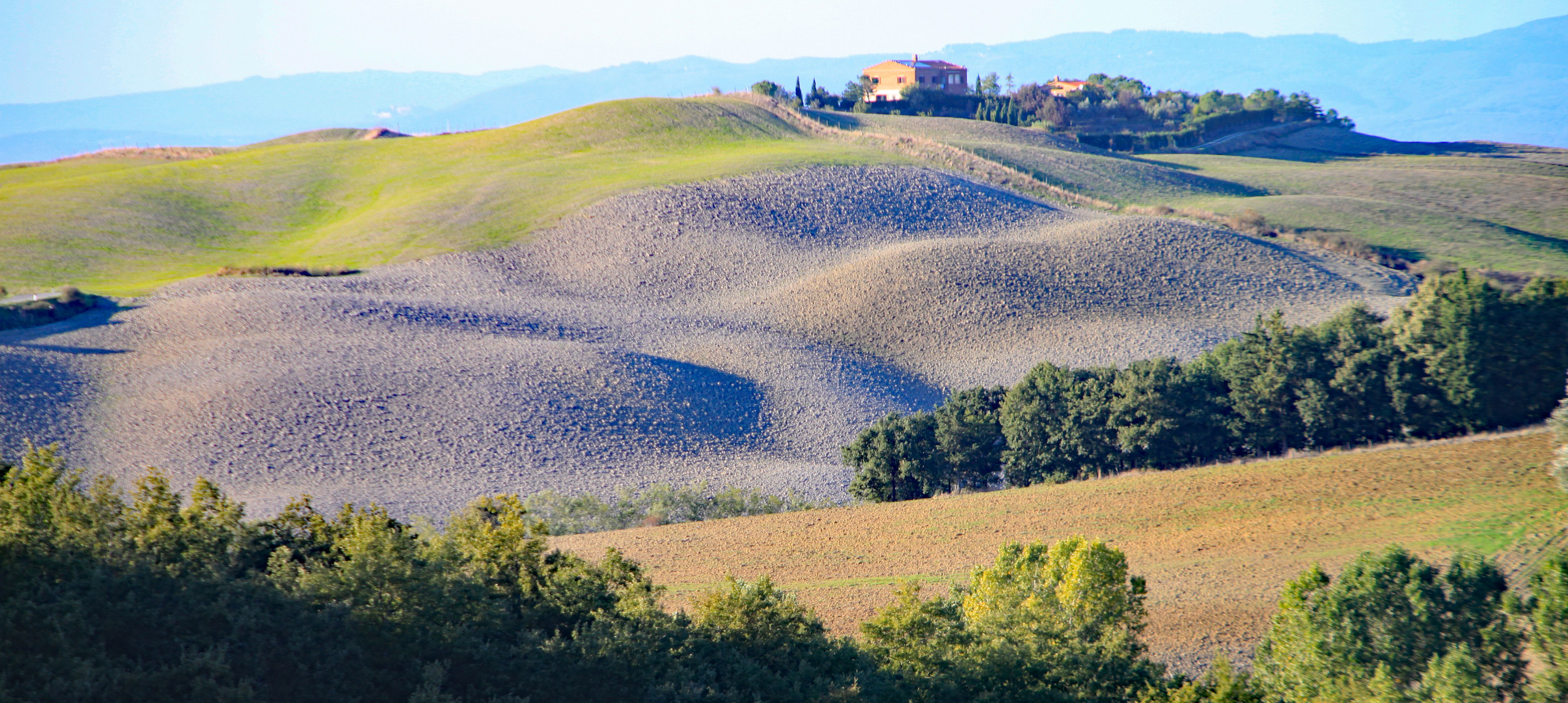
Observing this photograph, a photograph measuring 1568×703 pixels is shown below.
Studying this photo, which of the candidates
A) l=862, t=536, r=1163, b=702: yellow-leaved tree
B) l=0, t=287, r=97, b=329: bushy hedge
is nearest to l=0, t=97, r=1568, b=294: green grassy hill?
l=0, t=287, r=97, b=329: bushy hedge

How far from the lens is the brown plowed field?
18250 millimetres

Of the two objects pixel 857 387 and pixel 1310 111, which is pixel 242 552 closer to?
pixel 857 387

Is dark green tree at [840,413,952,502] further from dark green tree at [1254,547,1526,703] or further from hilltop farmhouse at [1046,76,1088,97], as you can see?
hilltop farmhouse at [1046,76,1088,97]

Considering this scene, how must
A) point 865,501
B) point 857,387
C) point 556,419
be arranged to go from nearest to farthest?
1. point 865,501
2. point 556,419
3. point 857,387

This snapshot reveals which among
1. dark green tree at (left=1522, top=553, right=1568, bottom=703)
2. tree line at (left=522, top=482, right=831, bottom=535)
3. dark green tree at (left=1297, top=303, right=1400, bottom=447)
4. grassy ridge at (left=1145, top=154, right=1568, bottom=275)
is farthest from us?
grassy ridge at (left=1145, top=154, right=1568, bottom=275)

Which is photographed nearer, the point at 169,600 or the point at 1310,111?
the point at 169,600

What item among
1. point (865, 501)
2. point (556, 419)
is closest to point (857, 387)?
point (865, 501)

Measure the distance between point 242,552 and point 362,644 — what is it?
2.61 meters

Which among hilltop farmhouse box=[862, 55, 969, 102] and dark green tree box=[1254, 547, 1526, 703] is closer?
dark green tree box=[1254, 547, 1526, 703]

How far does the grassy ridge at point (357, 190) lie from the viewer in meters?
53.8

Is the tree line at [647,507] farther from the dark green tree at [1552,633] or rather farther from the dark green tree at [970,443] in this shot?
the dark green tree at [1552,633]

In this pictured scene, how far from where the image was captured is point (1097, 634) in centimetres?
1252

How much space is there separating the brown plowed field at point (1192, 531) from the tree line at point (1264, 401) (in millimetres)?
1766

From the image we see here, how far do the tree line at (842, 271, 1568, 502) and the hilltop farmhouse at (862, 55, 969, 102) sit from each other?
88223 mm
